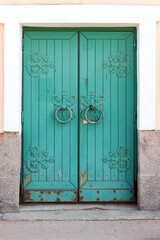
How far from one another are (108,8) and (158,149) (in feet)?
6.77

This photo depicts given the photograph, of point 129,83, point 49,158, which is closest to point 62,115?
point 49,158

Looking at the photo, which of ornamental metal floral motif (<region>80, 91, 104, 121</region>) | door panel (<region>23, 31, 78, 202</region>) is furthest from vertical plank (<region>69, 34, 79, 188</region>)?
ornamental metal floral motif (<region>80, 91, 104, 121</region>)

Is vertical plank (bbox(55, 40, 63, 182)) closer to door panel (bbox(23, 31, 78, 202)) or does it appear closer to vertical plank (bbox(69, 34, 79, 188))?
door panel (bbox(23, 31, 78, 202))

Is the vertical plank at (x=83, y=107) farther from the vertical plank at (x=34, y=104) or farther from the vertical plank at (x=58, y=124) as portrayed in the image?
the vertical plank at (x=34, y=104)

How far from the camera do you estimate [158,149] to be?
18.8 feet

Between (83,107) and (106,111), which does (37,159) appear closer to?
(83,107)

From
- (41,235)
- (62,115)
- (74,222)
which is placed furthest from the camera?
(62,115)

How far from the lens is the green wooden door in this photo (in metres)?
5.91

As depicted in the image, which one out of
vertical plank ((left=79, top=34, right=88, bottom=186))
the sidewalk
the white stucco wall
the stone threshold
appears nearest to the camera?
the sidewalk

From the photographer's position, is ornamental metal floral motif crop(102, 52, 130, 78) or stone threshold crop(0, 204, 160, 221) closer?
stone threshold crop(0, 204, 160, 221)

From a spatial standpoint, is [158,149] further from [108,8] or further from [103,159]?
[108,8]

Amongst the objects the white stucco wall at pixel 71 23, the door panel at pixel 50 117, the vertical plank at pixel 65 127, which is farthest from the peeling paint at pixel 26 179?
the white stucco wall at pixel 71 23

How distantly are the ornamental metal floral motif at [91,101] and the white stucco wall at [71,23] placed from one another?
2.03ft

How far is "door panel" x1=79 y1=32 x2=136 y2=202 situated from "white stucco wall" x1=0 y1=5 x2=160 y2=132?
284mm
